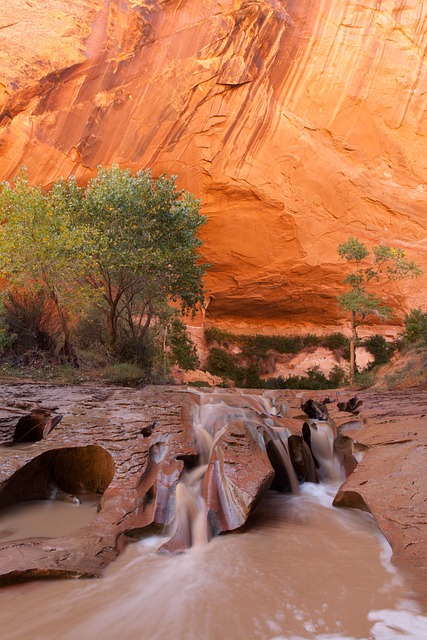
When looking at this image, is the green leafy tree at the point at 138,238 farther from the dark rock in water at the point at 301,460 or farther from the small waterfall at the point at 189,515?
the small waterfall at the point at 189,515

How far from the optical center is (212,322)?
29.9 m

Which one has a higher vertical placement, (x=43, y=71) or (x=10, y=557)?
(x=43, y=71)

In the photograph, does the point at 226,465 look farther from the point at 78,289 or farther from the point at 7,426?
the point at 78,289

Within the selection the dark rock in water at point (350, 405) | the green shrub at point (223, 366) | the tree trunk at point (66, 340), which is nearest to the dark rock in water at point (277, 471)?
the dark rock in water at point (350, 405)

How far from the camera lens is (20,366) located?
11.9m

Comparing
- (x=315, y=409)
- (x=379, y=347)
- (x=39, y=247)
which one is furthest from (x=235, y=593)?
(x=379, y=347)

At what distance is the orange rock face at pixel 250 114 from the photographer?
2105 cm

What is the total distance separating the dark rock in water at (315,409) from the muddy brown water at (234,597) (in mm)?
4993

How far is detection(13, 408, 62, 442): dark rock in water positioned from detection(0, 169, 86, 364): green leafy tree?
6068 mm

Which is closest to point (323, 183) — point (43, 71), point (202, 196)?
point (202, 196)

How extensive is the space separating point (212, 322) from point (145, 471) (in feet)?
81.8

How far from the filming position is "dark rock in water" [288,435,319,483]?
20.9ft

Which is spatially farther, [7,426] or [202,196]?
[202,196]

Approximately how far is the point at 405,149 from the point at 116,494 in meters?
26.1
